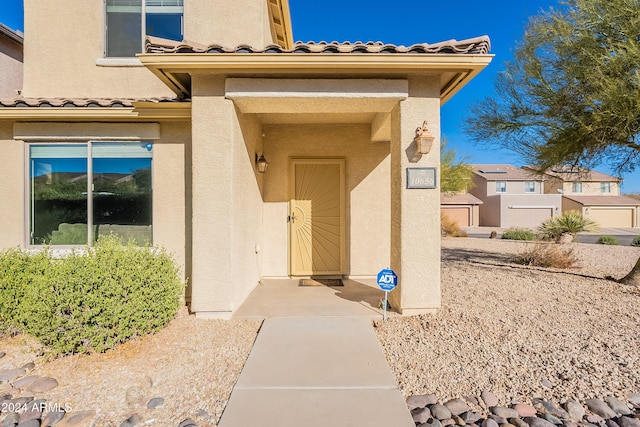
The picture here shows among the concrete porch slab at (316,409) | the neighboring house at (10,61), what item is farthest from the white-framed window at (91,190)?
the neighboring house at (10,61)

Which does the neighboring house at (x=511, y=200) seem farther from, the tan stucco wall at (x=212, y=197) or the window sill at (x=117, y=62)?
the tan stucco wall at (x=212, y=197)

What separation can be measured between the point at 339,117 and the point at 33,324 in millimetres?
5485

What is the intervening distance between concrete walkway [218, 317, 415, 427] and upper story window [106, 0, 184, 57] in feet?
19.7

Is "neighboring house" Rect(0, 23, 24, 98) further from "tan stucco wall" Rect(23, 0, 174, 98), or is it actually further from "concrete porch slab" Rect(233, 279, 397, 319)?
"concrete porch slab" Rect(233, 279, 397, 319)

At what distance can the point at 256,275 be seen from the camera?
648 cm

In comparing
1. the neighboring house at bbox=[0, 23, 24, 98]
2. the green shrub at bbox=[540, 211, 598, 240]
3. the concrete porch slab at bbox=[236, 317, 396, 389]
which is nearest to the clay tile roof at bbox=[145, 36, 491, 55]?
the concrete porch slab at bbox=[236, 317, 396, 389]

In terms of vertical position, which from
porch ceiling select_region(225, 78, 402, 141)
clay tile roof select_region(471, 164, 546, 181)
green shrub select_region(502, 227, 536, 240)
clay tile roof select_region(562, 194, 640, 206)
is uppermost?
clay tile roof select_region(471, 164, 546, 181)

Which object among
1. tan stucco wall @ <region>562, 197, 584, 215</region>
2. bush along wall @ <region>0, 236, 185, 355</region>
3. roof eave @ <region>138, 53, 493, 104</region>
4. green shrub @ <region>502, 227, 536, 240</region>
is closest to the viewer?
bush along wall @ <region>0, 236, 185, 355</region>

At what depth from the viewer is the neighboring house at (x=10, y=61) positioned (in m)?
7.88

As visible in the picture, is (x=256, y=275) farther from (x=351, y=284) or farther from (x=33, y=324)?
(x=33, y=324)

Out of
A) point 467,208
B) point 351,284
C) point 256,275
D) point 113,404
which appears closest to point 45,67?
point 256,275

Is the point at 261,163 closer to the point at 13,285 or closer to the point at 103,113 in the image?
the point at 103,113

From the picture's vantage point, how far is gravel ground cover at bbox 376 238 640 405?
305 centimetres

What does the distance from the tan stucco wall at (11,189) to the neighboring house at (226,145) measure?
0.07ft
